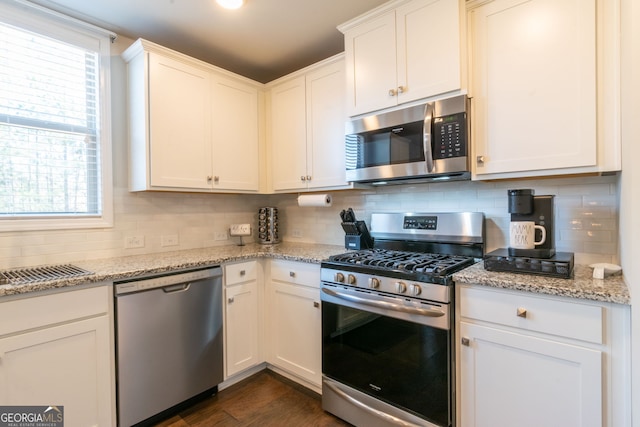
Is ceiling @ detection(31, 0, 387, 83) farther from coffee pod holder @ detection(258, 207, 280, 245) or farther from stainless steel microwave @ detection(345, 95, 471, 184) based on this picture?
coffee pod holder @ detection(258, 207, 280, 245)

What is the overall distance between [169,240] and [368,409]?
74.2 inches

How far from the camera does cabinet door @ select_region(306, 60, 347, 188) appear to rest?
2.34m

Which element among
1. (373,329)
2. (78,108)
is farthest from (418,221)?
(78,108)

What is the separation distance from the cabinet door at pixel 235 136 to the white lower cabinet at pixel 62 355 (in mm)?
1196

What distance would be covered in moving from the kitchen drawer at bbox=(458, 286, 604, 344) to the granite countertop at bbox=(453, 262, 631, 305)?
0.14 ft

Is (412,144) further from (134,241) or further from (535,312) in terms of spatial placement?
(134,241)

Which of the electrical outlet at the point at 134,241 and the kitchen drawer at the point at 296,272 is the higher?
the electrical outlet at the point at 134,241

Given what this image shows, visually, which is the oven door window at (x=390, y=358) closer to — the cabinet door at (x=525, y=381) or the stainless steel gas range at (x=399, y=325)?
the stainless steel gas range at (x=399, y=325)

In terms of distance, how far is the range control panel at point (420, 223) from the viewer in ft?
6.97

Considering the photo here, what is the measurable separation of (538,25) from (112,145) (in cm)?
267

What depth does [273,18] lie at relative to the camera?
2105 mm

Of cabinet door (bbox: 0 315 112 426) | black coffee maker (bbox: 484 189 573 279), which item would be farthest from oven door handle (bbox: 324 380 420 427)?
cabinet door (bbox: 0 315 112 426)

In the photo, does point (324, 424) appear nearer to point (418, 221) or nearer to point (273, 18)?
point (418, 221)

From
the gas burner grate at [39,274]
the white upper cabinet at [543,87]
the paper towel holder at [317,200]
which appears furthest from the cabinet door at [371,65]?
the gas burner grate at [39,274]
